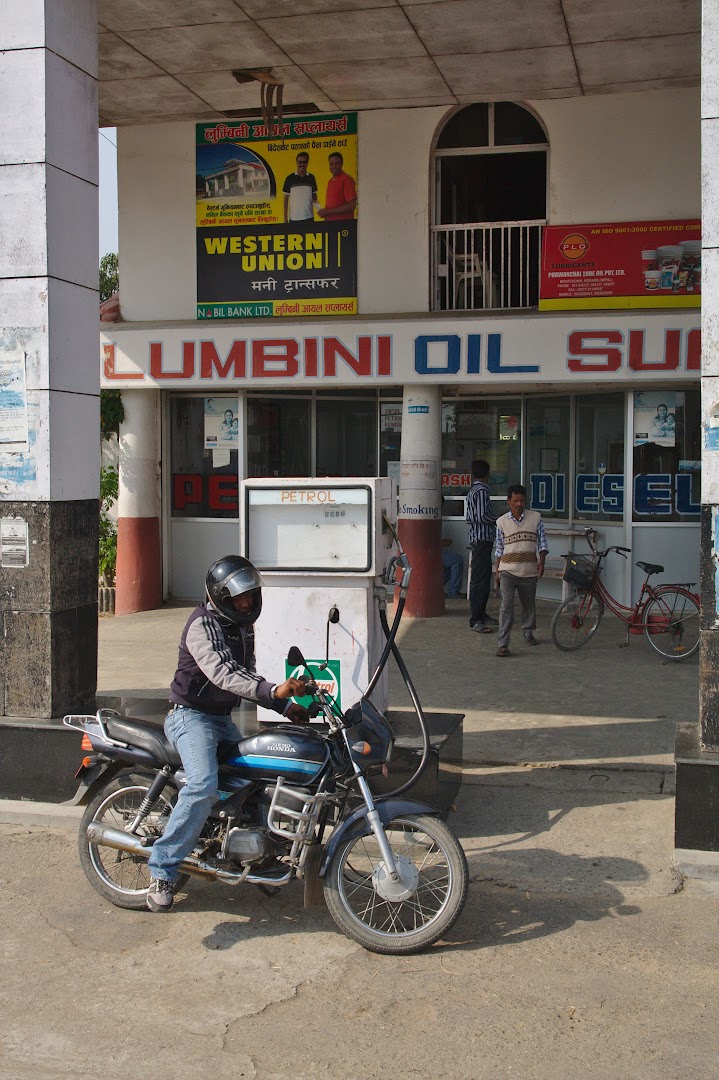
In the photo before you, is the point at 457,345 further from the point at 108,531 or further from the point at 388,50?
the point at 108,531

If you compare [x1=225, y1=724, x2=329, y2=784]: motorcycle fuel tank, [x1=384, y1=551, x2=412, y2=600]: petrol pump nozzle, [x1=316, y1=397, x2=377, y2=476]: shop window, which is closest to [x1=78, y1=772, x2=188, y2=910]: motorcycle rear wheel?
[x1=225, y1=724, x2=329, y2=784]: motorcycle fuel tank

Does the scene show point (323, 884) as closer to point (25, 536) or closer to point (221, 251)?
point (25, 536)

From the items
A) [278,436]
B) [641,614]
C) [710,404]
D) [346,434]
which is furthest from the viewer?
[346,434]

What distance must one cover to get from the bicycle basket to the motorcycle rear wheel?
664cm

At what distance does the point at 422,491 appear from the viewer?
12734mm

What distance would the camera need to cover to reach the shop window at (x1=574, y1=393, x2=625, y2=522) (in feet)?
42.4

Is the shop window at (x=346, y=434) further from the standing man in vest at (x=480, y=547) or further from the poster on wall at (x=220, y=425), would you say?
the standing man in vest at (x=480, y=547)

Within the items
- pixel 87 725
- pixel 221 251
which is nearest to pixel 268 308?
pixel 221 251

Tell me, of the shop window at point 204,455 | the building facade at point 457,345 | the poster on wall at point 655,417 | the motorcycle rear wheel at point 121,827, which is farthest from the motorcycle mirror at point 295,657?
the shop window at point 204,455

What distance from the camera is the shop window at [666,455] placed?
12.4m

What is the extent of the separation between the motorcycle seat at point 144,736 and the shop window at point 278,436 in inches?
349

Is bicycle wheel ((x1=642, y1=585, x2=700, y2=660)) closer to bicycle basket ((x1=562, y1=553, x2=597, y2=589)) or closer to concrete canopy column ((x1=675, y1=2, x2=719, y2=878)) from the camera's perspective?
bicycle basket ((x1=562, y1=553, x2=597, y2=589))

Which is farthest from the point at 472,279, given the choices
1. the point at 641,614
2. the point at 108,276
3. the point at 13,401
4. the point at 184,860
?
the point at 108,276

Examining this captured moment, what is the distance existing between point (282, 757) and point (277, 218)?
30.9 feet
